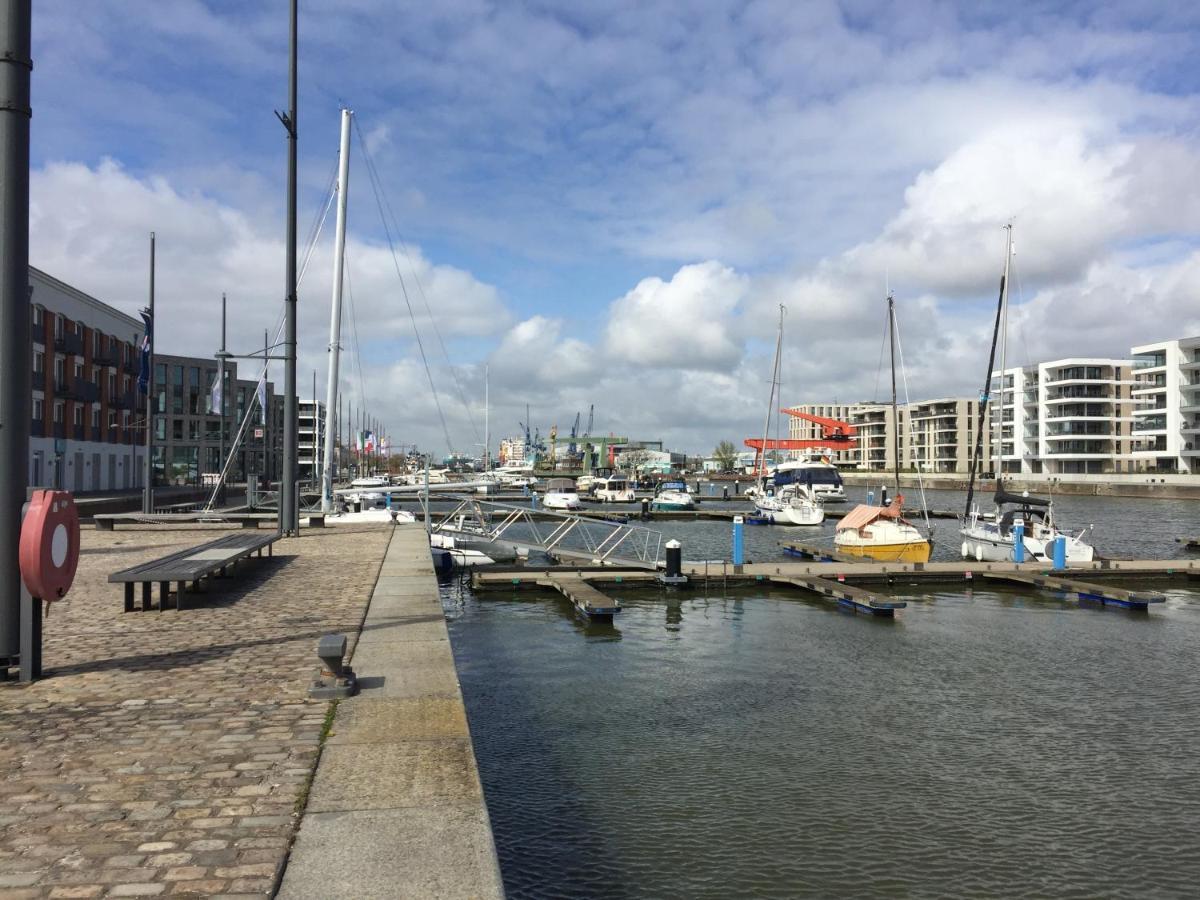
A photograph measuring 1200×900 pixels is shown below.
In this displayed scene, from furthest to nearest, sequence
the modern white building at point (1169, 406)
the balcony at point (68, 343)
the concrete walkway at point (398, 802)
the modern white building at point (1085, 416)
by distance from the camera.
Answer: the modern white building at point (1085, 416), the modern white building at point (1169, 406), the balcony at point (68, 343), the concrete walkway at point (398, 802)

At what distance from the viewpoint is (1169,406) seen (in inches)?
4210

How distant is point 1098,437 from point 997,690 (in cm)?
12009

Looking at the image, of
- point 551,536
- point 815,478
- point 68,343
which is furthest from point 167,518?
point 815,478

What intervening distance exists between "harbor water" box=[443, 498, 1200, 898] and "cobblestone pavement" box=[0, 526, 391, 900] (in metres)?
2.65

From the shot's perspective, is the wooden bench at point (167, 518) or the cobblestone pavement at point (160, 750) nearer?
the cobblestone pavement at point (160, 750)

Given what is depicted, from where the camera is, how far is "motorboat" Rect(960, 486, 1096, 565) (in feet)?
104

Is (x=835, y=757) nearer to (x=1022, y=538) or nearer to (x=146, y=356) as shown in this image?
(x=1022, y=538)

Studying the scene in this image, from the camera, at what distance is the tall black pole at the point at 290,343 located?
2467cm

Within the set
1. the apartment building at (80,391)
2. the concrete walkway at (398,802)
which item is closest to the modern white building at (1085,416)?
the apartment building at (80,391)

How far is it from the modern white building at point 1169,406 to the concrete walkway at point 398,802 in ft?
388

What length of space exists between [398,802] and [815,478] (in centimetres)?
8144

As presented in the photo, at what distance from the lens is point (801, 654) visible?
17.7m

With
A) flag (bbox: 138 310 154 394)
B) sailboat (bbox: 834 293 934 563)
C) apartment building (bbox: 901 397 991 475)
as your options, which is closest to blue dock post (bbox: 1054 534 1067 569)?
sailboat (bbox: 834 293 934 563)

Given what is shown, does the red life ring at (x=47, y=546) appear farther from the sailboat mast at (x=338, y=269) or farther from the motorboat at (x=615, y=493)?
the motorboat at (x=615, y=493)
